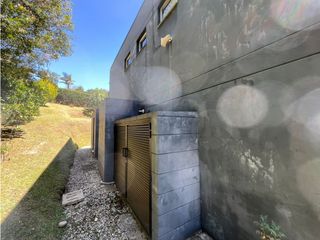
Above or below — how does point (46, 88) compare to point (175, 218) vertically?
above

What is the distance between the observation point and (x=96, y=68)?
38.3ft

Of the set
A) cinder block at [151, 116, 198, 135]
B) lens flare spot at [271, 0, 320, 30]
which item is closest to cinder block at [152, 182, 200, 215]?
cinder block at [151, 116, 198, 135]

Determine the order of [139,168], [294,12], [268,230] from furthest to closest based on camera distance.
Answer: [139,168] < [268,230] < [294,12]

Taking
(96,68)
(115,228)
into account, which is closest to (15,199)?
(115,228)

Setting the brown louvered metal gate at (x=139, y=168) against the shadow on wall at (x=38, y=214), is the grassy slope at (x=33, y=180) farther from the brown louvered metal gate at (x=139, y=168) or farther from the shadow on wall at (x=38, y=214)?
the brown louvered metal gate at (x=139, y=168)

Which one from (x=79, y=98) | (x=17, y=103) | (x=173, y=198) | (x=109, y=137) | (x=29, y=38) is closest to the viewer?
(x=173, y=198)

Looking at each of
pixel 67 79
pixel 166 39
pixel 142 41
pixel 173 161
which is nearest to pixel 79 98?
pixel 67 79

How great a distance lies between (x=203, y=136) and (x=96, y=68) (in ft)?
37.8

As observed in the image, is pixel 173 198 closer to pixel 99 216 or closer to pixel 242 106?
pixel 242 106

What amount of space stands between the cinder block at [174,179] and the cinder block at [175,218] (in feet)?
1.24

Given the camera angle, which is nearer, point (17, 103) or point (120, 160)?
point (120, 160)

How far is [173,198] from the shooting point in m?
2.38

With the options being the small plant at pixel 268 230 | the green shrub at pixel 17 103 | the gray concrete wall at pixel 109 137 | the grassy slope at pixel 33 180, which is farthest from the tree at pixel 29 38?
the small plant at pixel 268 230

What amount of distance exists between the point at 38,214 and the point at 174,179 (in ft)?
9.70
